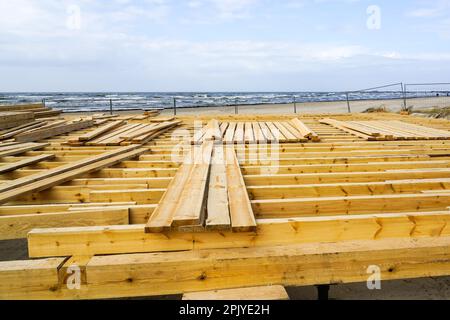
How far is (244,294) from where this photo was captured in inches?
79.6

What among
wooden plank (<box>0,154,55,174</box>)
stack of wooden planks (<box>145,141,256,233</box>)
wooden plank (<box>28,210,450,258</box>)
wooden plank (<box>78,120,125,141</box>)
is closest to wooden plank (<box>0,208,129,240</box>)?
wooden plank (<box>28,210,450,258</box>)

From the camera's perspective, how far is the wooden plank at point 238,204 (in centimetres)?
225

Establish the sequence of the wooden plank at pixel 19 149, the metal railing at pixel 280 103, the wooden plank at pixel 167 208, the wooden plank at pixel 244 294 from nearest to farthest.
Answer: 1. the wooden plank at pixel 244 294
2. the wooden plank at pixel 167 208
3. the wooden plank at pixel 19 149
4. the metal railing at pixel 280 103

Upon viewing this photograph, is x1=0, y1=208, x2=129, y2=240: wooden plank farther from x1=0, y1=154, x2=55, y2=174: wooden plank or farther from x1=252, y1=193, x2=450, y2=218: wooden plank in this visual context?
x1=0, y1=154, x2=55, y2=174: wooden plank

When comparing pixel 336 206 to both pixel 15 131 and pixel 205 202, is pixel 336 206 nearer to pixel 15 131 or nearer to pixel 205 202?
pixel 205 202

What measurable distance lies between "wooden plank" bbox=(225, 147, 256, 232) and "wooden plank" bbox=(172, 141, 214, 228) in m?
0.22

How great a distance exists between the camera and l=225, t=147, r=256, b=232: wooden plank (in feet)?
7.39

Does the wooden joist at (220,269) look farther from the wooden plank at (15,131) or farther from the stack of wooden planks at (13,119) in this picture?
the stack of wooden planks at (13,119)

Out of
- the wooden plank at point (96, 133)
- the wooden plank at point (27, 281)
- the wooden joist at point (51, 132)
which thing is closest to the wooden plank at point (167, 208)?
the wooden plank at point (27, 281)

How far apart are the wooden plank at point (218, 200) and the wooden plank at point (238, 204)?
4 centimetres
